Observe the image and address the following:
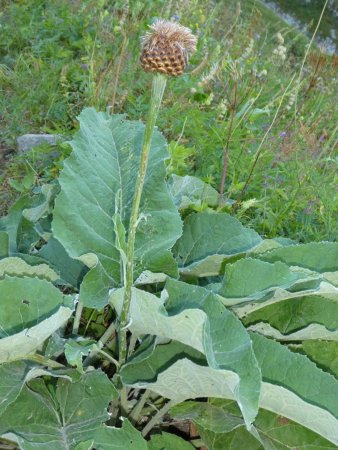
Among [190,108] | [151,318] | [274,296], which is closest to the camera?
[151,318]

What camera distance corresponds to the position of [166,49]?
1272mm

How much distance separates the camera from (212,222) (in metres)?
2.18

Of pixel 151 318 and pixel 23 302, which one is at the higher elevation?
pixel 151 318

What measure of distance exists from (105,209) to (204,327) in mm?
655

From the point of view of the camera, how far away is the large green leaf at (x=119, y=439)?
1719mm

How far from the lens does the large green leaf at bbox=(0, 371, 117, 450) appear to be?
5.74ft

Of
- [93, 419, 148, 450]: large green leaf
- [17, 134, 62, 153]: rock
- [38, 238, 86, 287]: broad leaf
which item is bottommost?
[17, 134, 62, 153]: rock

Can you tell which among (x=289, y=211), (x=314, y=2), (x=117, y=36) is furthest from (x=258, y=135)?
(x=314, y=2)

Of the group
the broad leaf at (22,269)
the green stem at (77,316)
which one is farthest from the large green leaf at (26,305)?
the green stem at (77,316)

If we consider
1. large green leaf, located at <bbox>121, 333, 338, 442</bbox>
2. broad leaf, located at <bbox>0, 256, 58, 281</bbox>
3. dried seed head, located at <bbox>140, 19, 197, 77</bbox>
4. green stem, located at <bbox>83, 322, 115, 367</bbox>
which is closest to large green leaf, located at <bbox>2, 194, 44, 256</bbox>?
broad leaf, located at <bbox>0, 256, 58, 281</bbox>

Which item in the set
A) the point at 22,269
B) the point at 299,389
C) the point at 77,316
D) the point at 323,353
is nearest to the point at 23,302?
the point at 22,269

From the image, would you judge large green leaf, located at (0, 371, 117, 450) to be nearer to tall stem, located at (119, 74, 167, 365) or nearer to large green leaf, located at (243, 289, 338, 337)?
tall stem, located at (119, 74, 167, 365)

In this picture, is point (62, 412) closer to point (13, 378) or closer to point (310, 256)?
point (13, 378)

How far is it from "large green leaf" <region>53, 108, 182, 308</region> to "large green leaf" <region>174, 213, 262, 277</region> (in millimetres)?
152
